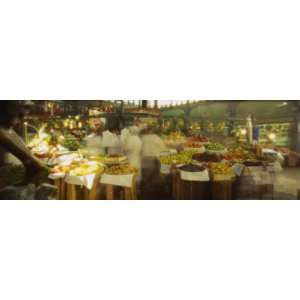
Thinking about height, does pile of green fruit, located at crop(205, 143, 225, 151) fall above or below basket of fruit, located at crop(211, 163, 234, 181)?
above

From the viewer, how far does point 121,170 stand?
10.0 ft

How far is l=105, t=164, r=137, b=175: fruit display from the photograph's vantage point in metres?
3.03

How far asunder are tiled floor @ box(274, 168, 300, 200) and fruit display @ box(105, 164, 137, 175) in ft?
5.18

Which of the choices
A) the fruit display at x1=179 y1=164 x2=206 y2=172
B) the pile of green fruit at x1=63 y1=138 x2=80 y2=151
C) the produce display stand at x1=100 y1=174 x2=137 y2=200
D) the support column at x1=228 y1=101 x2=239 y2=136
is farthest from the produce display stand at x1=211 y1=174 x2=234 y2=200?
the pile of green fruit at x1=63 y1=138 x2=80 y2=151

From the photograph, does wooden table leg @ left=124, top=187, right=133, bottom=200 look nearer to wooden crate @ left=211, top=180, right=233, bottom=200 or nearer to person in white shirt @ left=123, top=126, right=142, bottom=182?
person in white shirt @ left=123, top=126, right=142, bottom=182

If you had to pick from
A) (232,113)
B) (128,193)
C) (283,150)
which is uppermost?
(232,113)

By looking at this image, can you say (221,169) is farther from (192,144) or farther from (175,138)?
(175,138)

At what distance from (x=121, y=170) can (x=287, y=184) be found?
1.83m

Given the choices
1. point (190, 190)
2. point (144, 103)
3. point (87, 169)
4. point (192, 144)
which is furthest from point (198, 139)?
point (87, 169)

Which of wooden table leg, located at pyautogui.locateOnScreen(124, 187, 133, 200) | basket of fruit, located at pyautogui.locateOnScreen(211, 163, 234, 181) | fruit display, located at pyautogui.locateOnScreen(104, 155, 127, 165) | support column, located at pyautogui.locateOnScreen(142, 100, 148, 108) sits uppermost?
support column, located at pyautogui.locateOnScreen(142, 100, 148, 108)

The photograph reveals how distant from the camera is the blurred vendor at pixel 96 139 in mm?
2971

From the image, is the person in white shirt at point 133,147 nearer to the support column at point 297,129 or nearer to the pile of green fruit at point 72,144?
the pile of green fruit at point 72,144

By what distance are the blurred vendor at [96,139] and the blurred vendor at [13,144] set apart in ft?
1.89

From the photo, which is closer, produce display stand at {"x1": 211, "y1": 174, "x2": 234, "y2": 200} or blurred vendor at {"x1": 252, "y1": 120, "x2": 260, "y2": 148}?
blurred vendor at {"x1": 252, "y1": 120, "x2": 260, "y2": 148}
